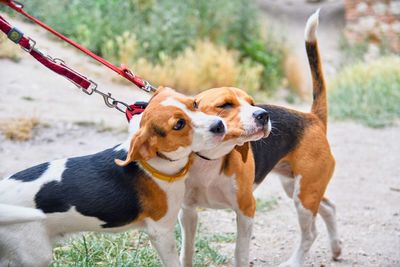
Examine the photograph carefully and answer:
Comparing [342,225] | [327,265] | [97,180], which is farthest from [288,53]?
[97,180]

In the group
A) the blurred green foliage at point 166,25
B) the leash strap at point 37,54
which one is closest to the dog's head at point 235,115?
the leash strap at point 37,54

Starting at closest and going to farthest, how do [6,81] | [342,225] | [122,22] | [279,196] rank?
[342,225] → [279,196] → [6,81] → [122,22]

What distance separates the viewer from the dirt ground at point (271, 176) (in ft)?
16.3

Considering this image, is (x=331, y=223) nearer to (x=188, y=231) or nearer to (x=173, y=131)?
(x=188, y=231)

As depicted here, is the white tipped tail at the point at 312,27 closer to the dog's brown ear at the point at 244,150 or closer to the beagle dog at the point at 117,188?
the dog's brown ear at the point at 244,150

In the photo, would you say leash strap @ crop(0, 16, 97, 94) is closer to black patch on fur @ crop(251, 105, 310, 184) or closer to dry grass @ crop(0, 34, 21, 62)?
black patch on fur @ crop(251, 105, 310, 184)

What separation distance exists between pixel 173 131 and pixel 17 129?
419 centimetres

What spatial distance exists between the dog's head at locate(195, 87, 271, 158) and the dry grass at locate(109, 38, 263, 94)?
6617 millimetres

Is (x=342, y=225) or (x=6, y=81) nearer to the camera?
(x=342, y=225)

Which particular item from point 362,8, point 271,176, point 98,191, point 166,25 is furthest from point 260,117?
point 362,8

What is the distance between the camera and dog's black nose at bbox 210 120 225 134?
281 cm

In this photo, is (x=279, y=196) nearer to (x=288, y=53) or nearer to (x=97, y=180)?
(x=97, y=180)

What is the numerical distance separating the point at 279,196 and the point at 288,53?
24.0 feet

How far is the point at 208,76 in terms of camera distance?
34.2 ft
